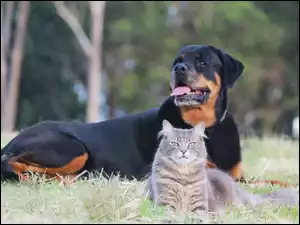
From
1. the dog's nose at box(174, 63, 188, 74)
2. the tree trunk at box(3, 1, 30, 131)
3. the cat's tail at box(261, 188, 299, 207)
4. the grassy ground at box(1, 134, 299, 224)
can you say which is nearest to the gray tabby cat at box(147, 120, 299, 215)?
the grassy ground at box(1, 134, 299, 224)

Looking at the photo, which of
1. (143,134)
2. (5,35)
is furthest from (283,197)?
(5,35)

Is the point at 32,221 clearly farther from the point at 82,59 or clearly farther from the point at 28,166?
the point at 82,59

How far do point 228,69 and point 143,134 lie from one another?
3.28 ft

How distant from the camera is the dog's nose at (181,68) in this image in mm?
4980

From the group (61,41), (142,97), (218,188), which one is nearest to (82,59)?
(61,41)

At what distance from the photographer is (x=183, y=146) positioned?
3521mm

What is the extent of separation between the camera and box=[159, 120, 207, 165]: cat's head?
11.5 ft

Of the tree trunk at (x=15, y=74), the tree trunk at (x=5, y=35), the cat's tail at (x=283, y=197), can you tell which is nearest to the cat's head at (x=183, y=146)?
the cat's tail at (x=283, y=197)

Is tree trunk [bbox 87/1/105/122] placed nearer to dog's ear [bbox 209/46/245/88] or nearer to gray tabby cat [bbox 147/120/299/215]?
dog's ear [bbox 209/46/245/88]

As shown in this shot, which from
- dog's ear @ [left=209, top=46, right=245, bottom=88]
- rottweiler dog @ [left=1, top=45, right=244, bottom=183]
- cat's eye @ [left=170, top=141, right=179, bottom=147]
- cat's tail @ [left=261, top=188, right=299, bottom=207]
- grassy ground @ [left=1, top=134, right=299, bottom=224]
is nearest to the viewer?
grassy ground @ [left=1, top=134, right=299, bottom=224]

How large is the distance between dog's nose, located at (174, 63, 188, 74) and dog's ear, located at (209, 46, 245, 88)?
1.60ft

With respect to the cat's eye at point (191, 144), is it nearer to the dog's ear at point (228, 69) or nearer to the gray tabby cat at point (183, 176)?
the gray tabby cat at point (183, 176)

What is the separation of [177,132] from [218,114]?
5.95 ft

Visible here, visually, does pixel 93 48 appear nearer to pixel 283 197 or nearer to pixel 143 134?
pixel 143 134
